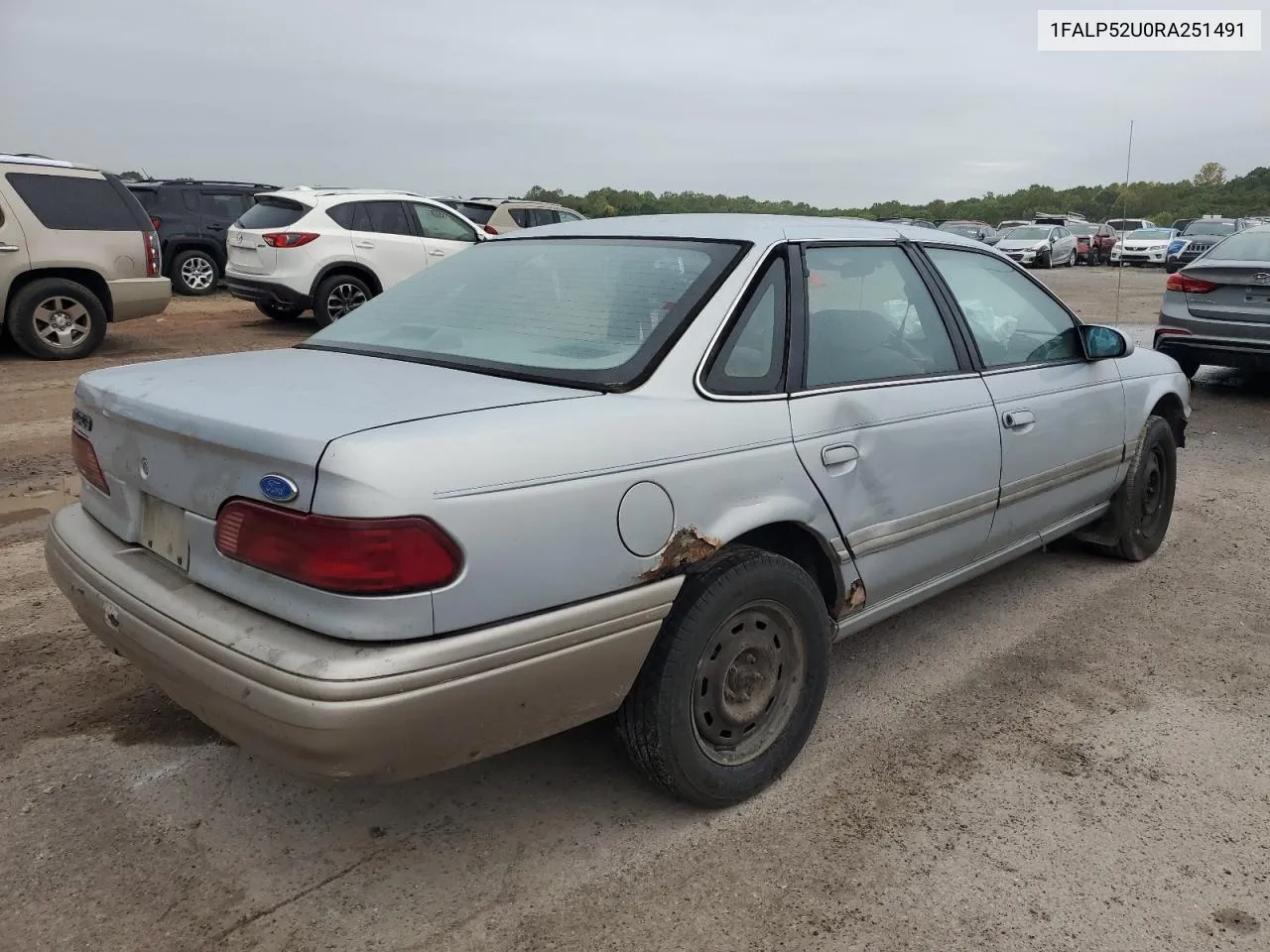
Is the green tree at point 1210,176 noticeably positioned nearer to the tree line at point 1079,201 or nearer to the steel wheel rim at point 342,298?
the tree line at point 1079,201

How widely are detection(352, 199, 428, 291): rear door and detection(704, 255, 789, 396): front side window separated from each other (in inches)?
380

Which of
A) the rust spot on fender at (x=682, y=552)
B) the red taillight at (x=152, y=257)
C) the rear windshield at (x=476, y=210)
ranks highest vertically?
the rear windshield at (x=476, y=210)

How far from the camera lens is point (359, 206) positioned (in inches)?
477

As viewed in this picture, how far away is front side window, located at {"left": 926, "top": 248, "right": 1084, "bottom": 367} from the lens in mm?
3779

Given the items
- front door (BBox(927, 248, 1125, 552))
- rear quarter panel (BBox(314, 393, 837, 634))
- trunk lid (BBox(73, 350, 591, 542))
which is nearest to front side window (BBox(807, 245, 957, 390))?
front door (BBox(927, 248, 1125, 552))

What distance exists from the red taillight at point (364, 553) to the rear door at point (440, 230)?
10785 millimetres

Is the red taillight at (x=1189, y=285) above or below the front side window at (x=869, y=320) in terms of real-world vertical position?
below

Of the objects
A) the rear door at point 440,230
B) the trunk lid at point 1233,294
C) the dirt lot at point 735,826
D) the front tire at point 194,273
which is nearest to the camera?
the dirt lot at point 735,826

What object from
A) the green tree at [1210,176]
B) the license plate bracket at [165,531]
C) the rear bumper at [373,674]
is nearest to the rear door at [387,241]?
the license plate bracket at [165,531]

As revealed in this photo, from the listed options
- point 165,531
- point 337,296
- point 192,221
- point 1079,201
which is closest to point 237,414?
point 165,531

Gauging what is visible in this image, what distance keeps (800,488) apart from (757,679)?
55cm

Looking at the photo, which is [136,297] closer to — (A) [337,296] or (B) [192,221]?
(A) [337,296]

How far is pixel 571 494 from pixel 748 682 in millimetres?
894

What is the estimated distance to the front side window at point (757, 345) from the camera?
2758 mm
